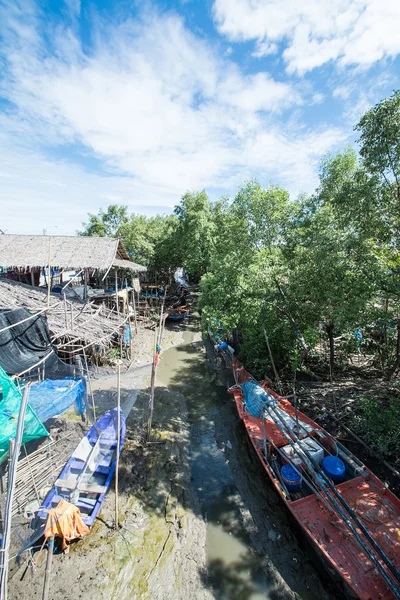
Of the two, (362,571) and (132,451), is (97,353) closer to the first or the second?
(132,451)

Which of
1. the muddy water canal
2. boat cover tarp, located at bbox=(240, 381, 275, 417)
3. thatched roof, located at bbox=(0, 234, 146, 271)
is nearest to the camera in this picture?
the muddy water canal

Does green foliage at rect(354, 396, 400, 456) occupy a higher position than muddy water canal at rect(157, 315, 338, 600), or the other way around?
green foliage at rect(354, 396, 400, 456)

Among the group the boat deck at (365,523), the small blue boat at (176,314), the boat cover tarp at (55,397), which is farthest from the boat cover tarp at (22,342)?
the small blue boat at (176,314)

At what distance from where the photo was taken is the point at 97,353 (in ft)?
Answer: 44.8

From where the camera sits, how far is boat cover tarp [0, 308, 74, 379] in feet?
24.4

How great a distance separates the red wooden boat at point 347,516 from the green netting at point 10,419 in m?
5.93

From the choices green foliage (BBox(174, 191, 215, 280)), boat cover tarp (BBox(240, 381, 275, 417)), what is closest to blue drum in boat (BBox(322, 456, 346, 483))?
boat cover tarp (BBox(240, 381, 275, 417))

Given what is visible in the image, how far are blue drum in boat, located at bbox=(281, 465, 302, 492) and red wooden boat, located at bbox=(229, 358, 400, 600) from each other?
1.9 inches

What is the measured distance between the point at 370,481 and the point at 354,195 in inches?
319

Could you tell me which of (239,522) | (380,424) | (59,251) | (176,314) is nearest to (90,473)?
(239,522)

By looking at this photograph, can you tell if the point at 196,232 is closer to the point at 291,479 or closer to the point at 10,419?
the point at 291,479

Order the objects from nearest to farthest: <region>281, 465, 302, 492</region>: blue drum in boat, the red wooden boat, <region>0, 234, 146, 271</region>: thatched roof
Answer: the red wooden boat
<region>281, 465, 302, 492</region>: blue drum in boat
<region>0, 234, 146, 271</region>: thatched roof

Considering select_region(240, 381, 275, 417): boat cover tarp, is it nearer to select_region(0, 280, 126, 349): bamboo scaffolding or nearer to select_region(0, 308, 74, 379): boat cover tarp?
select_region(0, 280, 126, 349): bamboo scaffolding

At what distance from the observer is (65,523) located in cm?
543
